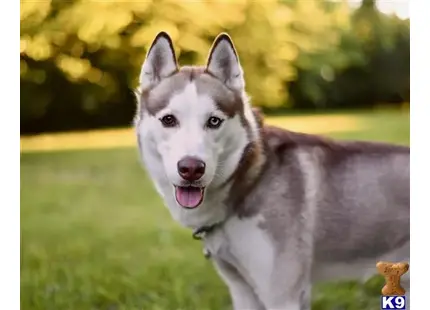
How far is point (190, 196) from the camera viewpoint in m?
2.31

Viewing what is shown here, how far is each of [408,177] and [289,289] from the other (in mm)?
721

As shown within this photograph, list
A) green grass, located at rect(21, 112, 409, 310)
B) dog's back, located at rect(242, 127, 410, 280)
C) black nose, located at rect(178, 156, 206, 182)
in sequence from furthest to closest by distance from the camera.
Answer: green grass, located at rect(21, 112, 409, 310)
dog's back, located at rect(242, 127, 410, 280)
black nose, located at rect(178, 156, 206, 182)

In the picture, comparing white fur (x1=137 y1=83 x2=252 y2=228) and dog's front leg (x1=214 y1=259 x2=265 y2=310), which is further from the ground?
white fur (x1=137 y1=83 x2=252 y2=228)

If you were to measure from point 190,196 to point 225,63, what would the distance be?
0.56 meters

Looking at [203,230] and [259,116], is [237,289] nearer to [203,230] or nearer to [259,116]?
[203,230]

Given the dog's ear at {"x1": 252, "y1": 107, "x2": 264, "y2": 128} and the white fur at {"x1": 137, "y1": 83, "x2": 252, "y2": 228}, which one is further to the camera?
the dog's ear at {"x1": 252, "y1": 107, "x2": 264, "y2": 128}

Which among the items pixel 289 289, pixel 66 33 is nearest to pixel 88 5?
pixel 66 33

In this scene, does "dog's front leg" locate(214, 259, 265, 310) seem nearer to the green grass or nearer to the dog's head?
the green grass

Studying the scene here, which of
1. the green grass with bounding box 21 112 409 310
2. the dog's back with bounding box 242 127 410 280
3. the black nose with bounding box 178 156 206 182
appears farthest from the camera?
the green grass with bounding box 21 112 409 310

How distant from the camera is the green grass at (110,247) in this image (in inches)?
99.9

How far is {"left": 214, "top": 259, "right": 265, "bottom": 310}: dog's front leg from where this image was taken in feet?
7.89

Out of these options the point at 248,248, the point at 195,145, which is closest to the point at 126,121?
the point at 195,145

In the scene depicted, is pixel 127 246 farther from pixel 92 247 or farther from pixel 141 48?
pixel 141 48
